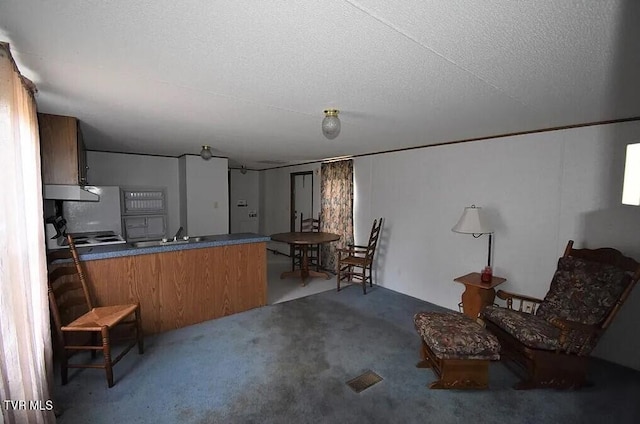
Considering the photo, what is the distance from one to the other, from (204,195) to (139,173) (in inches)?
46.3

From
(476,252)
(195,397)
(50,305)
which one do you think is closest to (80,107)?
(50,305)

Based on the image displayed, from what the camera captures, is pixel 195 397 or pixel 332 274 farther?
pixel 332 274

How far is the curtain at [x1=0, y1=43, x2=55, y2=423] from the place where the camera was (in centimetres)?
127

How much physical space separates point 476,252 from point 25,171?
4154 millimetres

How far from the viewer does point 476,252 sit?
347 cm

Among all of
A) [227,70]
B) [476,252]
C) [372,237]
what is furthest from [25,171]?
[476,252]

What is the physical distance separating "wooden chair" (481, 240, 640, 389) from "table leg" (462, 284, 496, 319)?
15.6 inches

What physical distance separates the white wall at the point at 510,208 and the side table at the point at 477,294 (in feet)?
1.18

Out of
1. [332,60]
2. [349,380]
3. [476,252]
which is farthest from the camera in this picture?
[476,252]

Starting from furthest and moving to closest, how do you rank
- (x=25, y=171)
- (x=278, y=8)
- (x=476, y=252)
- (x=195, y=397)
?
1. (x=476, y=252)
2. (x=195, y=397)
3. (x=25, y=171)
4. (x=278, y=8)

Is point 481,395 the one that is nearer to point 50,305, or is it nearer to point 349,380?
point 349,380

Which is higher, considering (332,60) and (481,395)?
(332,60)

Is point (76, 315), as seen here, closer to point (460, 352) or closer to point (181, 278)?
point (181, 278)

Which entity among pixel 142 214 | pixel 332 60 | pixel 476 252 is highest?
pixel 332 60
